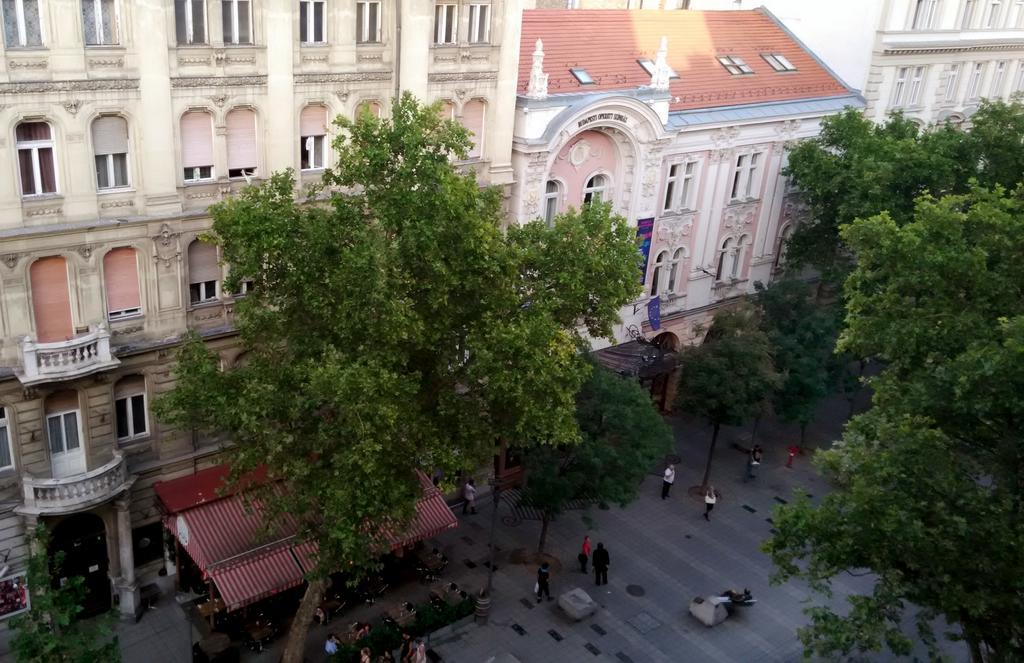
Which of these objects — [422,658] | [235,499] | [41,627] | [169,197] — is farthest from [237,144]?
[422,658]

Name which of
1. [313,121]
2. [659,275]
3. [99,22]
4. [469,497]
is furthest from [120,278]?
[659,275]

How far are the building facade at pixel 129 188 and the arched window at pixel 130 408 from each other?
45 mm

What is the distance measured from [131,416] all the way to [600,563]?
14765 millimetres

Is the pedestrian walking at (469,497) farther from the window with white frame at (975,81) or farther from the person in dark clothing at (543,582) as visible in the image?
the window with white frame at (975,81)

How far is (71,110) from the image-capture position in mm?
21547

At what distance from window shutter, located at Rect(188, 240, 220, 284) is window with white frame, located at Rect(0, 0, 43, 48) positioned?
245 inches

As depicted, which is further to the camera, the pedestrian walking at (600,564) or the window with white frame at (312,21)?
the pedestrian walking at (600,564)

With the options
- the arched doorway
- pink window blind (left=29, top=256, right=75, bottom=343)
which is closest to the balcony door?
the arched doorway

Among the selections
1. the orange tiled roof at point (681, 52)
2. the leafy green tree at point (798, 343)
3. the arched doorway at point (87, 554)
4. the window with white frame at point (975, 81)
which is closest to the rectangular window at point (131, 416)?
the arched doorway at point (87, 554)

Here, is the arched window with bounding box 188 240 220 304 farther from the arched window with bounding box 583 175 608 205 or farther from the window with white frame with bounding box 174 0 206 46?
the arched window with bounding box 583 175 608 205

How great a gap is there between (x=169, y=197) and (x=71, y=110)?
310 cm

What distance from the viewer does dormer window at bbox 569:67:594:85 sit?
34500mm

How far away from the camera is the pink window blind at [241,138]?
24.3m

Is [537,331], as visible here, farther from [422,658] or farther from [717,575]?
[717,575]
